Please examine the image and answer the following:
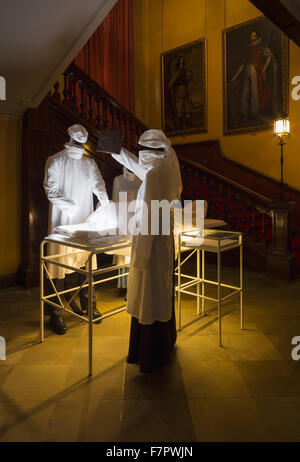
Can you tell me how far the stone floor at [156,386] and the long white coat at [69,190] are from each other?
0.68 meters

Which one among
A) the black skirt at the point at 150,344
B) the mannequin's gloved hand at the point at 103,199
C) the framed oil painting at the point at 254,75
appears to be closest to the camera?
the black skirt at the point at 150,344

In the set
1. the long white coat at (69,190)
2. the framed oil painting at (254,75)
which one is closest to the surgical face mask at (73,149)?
the long white coat at (69,190)

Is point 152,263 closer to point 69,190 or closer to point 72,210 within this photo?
point 72,210

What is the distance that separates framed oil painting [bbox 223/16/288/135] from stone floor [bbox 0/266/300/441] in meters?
4.59

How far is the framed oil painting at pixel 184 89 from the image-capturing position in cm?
719

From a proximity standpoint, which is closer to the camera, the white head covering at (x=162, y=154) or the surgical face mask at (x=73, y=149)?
the white head covering at (x=162, y=154)

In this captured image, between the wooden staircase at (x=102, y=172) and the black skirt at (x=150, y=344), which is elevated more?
the wooden staircase at (x=102, y=172)

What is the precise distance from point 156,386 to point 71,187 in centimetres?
184

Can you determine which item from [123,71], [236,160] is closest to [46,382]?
[236,160]

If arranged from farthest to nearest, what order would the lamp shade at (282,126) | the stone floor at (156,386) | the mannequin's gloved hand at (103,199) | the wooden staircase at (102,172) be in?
1. the lamp shade at (282,126)
2. the wooden staircase at (102,172)
3. the mannequin's gloved hand at (103,199)
4. the stone floor at (156,386)

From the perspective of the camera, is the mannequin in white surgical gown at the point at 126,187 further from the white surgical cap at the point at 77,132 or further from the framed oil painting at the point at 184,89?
the framed oil painting at the point at 184,89

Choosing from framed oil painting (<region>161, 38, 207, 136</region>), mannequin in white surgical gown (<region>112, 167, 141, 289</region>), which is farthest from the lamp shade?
mannequin in white surgical gown (<region>112, 167, 141, 289</region>)

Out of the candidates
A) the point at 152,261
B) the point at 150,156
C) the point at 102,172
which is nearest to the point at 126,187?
the point at 102,172
